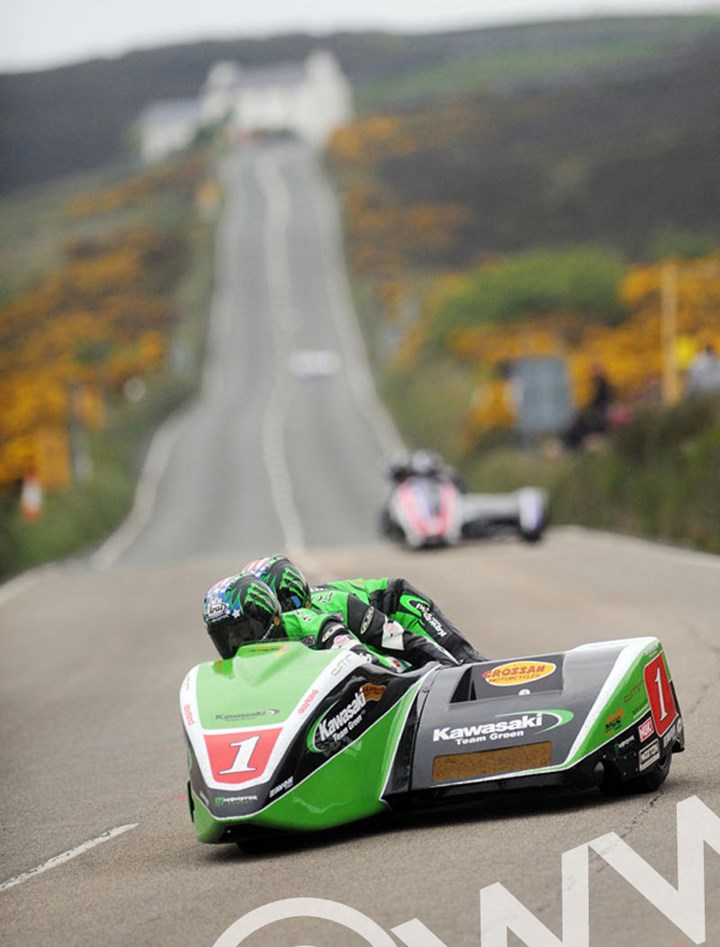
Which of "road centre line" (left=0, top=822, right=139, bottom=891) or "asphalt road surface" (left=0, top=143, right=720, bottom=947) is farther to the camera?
"road centre line" (left=0, top=822, right=139, bottom=891)

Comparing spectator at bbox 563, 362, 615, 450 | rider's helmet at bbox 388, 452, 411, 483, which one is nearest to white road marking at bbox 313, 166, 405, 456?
spectator at bbox 563, 362, 615, 450

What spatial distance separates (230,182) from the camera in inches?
4983

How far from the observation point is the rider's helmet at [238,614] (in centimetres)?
853

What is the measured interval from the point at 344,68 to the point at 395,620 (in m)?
121

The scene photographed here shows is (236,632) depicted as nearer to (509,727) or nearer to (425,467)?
(509,727)

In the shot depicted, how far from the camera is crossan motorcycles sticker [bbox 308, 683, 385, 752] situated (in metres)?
7.97

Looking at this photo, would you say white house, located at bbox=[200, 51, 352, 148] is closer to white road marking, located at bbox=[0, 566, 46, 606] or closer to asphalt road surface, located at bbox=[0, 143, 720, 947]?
white road marking, located at bbox=[0, 566, 46, 606]

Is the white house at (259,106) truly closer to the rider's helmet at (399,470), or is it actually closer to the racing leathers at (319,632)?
the rider's helmet at (399,470)

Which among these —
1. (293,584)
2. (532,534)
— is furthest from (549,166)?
(293,584)

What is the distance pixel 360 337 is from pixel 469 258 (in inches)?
366

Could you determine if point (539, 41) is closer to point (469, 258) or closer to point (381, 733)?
point (469, 258)

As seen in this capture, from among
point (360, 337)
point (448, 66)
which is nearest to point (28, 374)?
point (360, 337)

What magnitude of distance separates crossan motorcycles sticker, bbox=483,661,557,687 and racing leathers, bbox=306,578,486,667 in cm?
70

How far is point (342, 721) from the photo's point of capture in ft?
26.6
